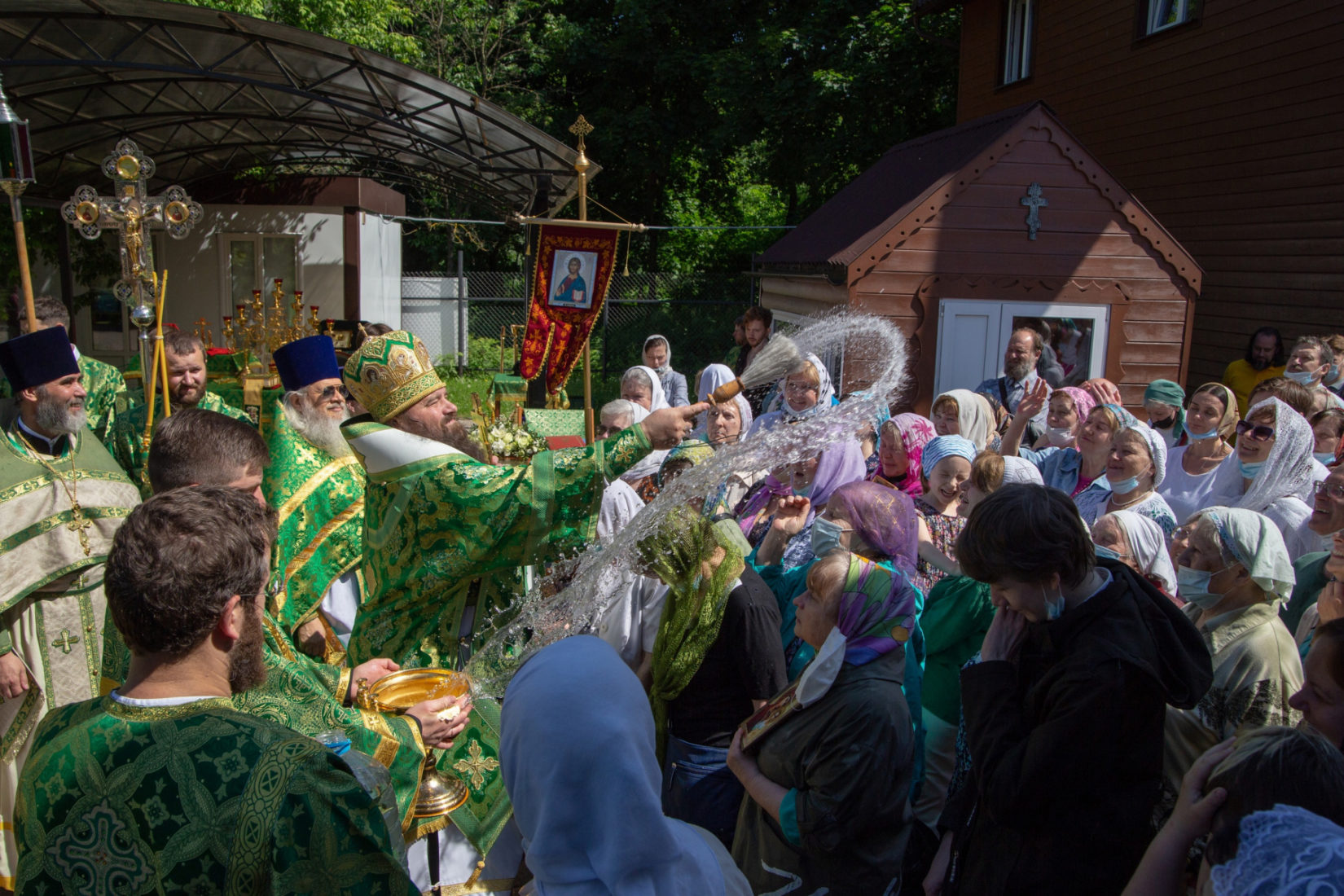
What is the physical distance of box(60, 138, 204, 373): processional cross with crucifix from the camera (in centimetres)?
442

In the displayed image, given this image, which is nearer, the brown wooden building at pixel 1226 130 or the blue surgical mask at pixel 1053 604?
the blue surgical mask at pixel 1053 604

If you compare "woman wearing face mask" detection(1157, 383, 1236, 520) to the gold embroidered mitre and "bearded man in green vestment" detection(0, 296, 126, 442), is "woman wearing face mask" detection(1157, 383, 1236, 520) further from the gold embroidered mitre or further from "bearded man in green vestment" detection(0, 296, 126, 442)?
"bearded man in green vestment" detection(0, 296, 126, 442)

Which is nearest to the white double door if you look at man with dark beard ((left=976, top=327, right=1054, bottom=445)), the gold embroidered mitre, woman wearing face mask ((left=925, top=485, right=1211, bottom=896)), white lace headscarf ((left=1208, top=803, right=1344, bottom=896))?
man with dark beard ((left=976, top=327, right=1054, bottom=445))

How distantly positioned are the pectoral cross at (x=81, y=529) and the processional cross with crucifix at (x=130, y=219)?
43.9 inches

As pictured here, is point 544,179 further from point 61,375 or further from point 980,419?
point 61,375

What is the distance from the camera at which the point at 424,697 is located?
2.46 metres

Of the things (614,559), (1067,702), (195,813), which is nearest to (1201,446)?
(1067,702)

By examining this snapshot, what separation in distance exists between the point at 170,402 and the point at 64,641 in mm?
1682

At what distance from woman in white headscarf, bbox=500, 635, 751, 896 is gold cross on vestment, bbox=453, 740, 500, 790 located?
1460mm

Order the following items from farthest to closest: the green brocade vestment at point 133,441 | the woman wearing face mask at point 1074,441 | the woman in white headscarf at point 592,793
Result: the woman wearing face mask at point 1074,441, the green brocade vestment at point 133,441, the woman in white headscarf at point 592,793

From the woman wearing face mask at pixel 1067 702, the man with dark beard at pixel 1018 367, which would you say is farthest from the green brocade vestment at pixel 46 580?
the man with dark beard at pixel 1018 367

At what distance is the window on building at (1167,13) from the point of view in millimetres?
12078

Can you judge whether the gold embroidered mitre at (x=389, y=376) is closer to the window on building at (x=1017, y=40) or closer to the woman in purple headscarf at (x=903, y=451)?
the woman in purple headscarf at (x=903, y=451)

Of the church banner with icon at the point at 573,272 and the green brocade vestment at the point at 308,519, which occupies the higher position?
the church banner with icon at the point at 573,272
